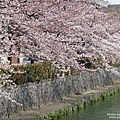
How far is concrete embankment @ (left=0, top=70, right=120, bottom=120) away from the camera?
10430 mm

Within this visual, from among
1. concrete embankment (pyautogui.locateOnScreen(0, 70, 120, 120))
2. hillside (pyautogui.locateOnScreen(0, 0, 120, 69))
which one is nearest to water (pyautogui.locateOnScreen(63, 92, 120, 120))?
concrete embankment (pyautogui.locateOnScreen(0, 70, 120, 120))

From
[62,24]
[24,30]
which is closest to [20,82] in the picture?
[62,24]

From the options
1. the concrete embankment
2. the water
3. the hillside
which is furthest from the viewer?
the water

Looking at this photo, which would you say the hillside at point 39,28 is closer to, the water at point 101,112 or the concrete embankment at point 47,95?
the concrete embankment at point 47,95

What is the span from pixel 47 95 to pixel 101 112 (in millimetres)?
2123

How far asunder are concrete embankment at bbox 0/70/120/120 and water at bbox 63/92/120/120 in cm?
74

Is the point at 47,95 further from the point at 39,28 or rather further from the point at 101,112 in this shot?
the point at 39,28

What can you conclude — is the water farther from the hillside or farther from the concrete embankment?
the hillside

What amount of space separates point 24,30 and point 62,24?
51.6 inches

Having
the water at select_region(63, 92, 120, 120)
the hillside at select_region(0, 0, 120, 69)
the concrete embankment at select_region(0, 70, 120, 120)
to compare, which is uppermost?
the hillside at select_region(0, 0, 120, 69)

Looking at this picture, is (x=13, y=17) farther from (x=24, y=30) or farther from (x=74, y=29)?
(x=74, y=29)

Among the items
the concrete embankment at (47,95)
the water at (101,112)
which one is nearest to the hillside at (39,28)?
the concrete embankment at (47,95)

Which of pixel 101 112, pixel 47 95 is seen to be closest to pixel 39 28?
pixel 101 112

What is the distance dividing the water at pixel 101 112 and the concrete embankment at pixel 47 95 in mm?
736
